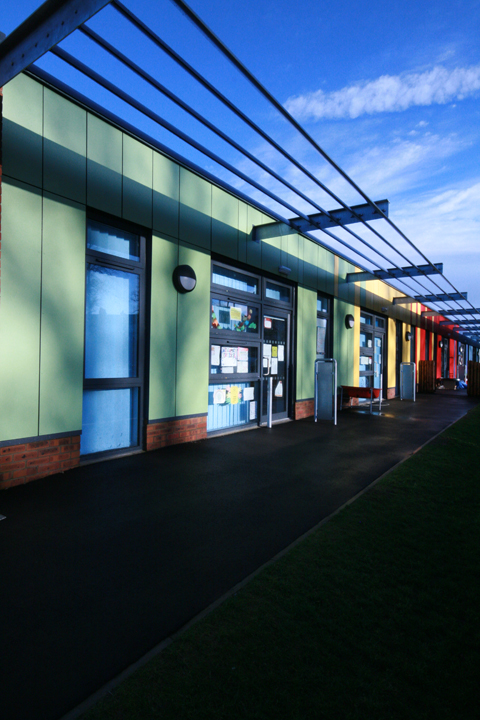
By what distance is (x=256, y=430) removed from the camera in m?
7.47

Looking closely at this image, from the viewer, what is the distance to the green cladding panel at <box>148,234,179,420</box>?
546 centimetres

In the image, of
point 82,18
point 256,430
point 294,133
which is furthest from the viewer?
point 256,430

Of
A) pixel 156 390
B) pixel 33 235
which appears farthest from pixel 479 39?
pixel 156 390

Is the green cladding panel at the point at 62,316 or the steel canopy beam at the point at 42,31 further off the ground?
the steel canopy beam at the point at 42,31

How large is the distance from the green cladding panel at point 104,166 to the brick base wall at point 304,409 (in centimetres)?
553

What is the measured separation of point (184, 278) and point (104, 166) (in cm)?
168

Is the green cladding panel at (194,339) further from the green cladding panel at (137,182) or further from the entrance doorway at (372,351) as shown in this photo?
the entrance doorway at (372,351)

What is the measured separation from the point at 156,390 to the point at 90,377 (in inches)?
37.9

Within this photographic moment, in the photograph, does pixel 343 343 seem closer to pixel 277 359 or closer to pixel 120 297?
pixel 277 359

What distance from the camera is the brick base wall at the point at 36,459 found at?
3.88 meters

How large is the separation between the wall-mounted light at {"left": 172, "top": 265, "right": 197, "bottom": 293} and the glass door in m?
2.36

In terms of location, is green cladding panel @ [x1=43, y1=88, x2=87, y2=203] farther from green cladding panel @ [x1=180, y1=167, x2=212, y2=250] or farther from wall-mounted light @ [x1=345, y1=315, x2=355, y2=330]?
wall-mounted light @ [x1=345, y1=315, x2=355, y2=330]

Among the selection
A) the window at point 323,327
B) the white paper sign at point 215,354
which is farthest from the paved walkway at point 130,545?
the window at point 323,327

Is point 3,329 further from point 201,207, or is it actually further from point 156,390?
point 201,207
